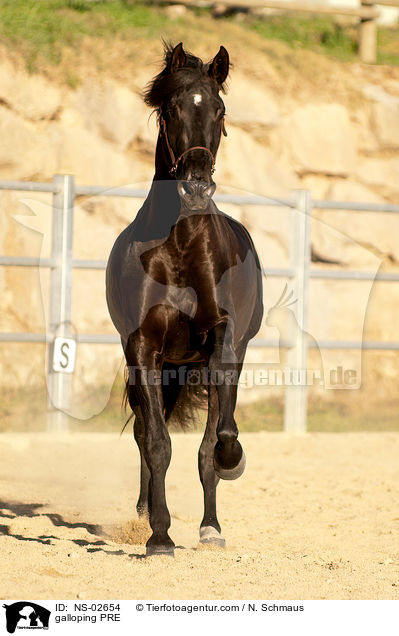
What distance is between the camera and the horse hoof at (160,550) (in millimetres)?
3710

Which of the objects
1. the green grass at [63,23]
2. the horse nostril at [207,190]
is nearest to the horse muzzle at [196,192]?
the horse nostril at [207,190]

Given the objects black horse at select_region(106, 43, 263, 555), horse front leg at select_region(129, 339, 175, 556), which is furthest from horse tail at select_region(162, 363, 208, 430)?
horse front leg at select_region(129, 339, 175, 556)

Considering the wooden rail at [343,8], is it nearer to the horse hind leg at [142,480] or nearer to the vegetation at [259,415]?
the vegetation at [259,415]

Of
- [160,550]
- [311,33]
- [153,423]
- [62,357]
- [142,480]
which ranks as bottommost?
[160,550]

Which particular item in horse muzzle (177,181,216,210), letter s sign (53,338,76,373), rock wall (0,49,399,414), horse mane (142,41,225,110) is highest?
rock wall (0,49,399,414)

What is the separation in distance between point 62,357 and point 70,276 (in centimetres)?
75

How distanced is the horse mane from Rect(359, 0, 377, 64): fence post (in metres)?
9.45

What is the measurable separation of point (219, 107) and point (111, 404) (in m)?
5.07

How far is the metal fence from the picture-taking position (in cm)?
762

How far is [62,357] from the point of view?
24.7ft
